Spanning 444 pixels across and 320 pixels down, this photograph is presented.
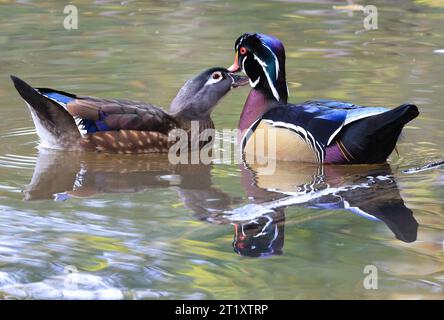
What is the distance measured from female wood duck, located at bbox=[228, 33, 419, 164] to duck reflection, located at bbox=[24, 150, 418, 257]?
13 centimetres

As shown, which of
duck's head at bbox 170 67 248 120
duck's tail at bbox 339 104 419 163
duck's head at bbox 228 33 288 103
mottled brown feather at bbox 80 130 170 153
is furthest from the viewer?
duck's head at bbox 170 67 248 120

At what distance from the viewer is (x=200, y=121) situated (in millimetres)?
9234

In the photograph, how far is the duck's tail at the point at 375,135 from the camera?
312 inches

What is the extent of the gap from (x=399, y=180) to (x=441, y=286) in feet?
7.59

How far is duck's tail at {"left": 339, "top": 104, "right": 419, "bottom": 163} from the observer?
7.92 meters

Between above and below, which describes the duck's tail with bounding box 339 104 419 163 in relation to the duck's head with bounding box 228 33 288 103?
below

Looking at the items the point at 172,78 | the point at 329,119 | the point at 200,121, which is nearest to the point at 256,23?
the point at 172,78

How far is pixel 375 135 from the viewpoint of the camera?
8.13m

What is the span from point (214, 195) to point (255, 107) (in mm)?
1558

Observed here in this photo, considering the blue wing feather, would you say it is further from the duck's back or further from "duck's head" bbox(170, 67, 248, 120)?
"duck's head" bbox(170, 67, 248, 120)

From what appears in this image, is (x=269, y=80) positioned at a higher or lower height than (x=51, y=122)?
higher

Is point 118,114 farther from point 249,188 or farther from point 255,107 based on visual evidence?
point 249,188

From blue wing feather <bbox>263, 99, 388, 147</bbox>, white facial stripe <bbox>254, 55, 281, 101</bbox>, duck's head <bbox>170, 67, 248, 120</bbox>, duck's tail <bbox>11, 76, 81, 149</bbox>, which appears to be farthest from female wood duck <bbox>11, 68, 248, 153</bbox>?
blue wing feather <bbox>263, 99, 388, 147</bbox>

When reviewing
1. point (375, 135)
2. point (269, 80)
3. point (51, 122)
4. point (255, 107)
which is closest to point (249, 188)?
point (375, 135)
